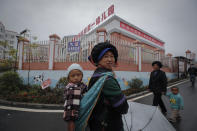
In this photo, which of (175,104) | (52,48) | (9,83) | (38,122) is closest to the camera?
(38,122)

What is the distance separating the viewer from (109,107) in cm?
88

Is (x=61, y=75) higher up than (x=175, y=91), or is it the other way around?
(x=61, y=75)

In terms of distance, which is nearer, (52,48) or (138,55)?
(52,48)

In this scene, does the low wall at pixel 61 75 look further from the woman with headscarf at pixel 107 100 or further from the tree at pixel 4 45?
the woman with headscarf at pixel 107 100

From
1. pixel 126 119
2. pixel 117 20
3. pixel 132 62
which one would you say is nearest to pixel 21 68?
pixel 132 62

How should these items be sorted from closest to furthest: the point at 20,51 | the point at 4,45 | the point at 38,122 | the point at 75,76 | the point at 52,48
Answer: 1. the point at 75,76
2. the point at 38,122
3. the point at 4,45
4. the point at 52,48
5. the point at 20,51

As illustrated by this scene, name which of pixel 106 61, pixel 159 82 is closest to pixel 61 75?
pixel 159 82

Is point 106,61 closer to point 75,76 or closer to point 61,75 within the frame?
point 75,76

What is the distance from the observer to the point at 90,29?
17.7m

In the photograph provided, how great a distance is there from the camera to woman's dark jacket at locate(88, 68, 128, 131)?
0.82 meters

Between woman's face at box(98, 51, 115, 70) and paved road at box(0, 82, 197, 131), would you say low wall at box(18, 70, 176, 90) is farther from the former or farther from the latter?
woman's face at box(98, 51, 115, 70)

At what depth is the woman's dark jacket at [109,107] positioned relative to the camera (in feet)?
2.70

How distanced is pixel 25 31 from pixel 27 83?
3505 mm

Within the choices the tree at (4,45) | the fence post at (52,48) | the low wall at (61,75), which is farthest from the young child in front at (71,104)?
the tree at (4,45)
